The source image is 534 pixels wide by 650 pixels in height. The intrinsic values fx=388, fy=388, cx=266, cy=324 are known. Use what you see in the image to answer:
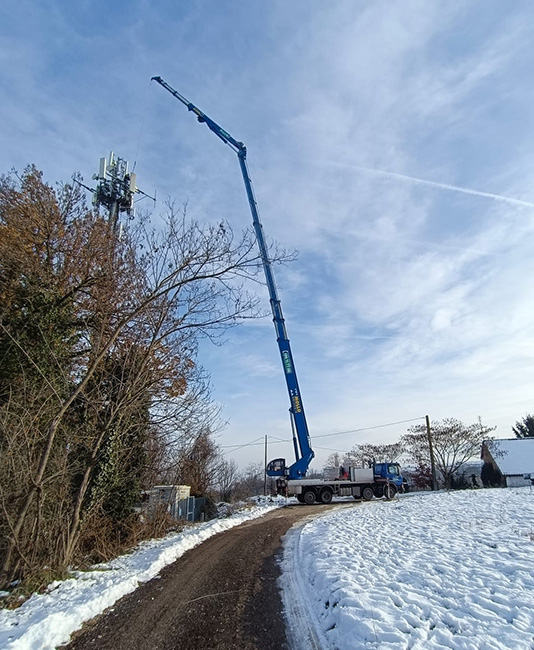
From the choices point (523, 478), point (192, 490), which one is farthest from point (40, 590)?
point (523, 478)

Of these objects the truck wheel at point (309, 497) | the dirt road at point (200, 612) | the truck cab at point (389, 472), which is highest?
the truck cab at point (389, 472)

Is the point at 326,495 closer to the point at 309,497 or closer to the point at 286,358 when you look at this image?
the point at 309,497

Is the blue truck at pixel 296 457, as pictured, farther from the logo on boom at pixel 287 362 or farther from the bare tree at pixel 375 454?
the bare tree at pixel 375 454

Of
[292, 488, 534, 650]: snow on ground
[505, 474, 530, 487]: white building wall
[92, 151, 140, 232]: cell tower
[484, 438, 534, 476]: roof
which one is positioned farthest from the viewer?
[484, 438, 534, 476]: roof

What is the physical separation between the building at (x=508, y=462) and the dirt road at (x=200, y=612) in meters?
34.8

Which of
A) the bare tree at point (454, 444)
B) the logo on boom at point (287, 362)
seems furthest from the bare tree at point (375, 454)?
the logo on boom at point (287, 362)

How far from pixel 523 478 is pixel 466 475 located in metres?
5.76

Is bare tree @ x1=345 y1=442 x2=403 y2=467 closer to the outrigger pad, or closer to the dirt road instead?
the outrigger pad

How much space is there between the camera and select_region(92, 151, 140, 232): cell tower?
56.0ft

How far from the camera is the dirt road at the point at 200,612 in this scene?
13.9 feet

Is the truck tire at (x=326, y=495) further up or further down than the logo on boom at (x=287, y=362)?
further down

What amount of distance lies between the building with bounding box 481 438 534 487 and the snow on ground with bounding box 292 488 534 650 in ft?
98.9

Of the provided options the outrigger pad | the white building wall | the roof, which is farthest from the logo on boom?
the white building wall

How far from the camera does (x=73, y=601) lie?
5348 millimetres
